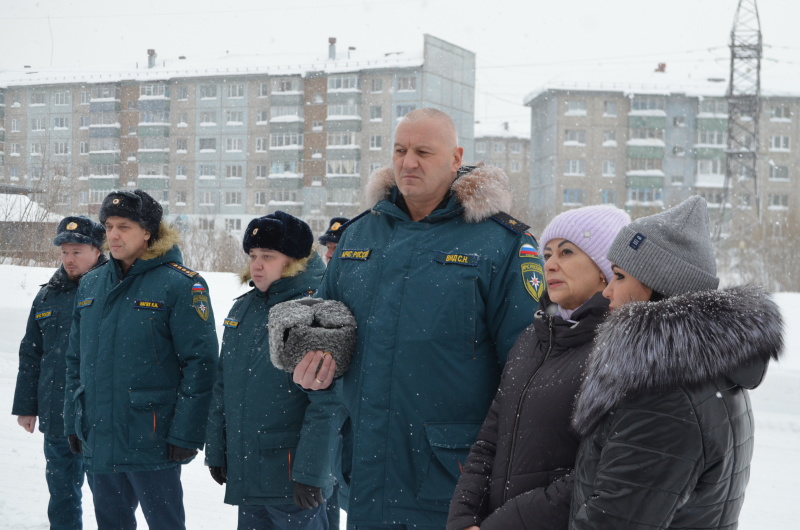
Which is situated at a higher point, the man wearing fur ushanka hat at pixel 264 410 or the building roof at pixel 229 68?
the building roof at pixel 229 68

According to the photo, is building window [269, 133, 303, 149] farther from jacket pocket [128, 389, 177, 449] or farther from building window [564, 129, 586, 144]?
jacket pocket [128, 389, 177, 449]

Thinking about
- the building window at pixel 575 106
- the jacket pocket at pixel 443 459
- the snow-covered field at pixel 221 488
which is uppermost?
the building window at pixel 575 106

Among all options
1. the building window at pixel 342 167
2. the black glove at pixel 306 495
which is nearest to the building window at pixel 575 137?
the building window at pixel 342 167

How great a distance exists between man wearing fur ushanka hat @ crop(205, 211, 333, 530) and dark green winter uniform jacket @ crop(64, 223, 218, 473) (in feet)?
0.46

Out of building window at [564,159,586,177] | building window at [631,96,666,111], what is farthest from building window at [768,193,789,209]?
building window at [564,159,586,177]

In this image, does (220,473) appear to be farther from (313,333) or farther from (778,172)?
(778,172)

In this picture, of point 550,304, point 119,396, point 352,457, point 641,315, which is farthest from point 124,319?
point 641,315

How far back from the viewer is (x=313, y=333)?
2449mm

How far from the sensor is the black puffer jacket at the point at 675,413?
5.18ft

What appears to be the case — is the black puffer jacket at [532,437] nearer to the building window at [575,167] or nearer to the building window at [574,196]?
the building window at [574,196]

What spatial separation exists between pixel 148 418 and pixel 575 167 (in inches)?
1895

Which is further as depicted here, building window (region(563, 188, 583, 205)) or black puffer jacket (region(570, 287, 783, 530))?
building window (region(563, 188, 583, 205))

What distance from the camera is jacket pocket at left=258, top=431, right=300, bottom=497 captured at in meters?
3.24

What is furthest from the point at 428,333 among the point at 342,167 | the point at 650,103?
the point at 650,103
